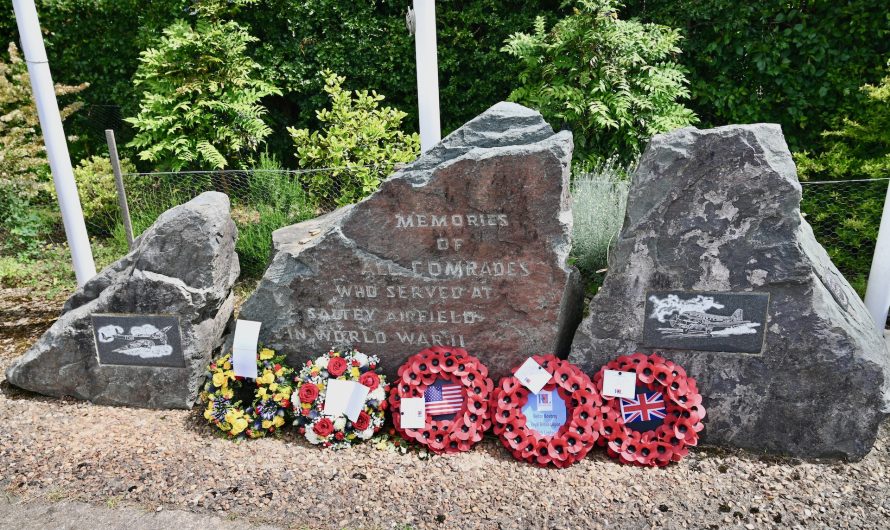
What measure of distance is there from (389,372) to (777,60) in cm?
540

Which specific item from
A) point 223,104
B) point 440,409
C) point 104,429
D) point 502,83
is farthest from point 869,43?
point 104,429

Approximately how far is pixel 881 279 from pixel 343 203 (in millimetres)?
4327

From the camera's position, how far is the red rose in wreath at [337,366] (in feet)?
11.9

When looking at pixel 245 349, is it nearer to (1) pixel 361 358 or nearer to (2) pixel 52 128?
(1) pixel 361 358

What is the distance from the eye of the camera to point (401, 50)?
7.70 m

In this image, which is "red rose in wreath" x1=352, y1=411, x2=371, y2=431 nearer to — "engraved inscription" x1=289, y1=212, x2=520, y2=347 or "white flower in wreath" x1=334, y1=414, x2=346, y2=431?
"white flower in wreath" x1=334, y1=414, x2=346, y2=431

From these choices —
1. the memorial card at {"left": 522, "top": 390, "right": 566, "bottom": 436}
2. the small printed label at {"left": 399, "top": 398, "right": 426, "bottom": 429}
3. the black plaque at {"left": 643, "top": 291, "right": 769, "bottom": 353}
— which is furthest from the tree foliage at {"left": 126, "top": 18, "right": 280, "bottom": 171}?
the black plaque at {"left": 643, "top": 291, "right": 769, "bottom": 353}

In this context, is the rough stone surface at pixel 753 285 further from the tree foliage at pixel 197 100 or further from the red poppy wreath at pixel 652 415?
the tree foliage at pixel 197 100

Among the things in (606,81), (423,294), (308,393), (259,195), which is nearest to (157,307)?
(308,393)

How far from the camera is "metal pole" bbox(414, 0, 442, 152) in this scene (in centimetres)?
452

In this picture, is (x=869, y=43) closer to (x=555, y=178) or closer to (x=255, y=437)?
(x=555, y=178)

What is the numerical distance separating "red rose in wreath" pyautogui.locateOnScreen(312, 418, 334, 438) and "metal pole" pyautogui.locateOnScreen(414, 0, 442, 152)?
1.99 meters

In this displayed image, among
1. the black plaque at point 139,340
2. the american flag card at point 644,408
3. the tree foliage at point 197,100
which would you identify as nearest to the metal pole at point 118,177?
the tree foliage at point 197,100

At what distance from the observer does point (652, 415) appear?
3.41 meters
